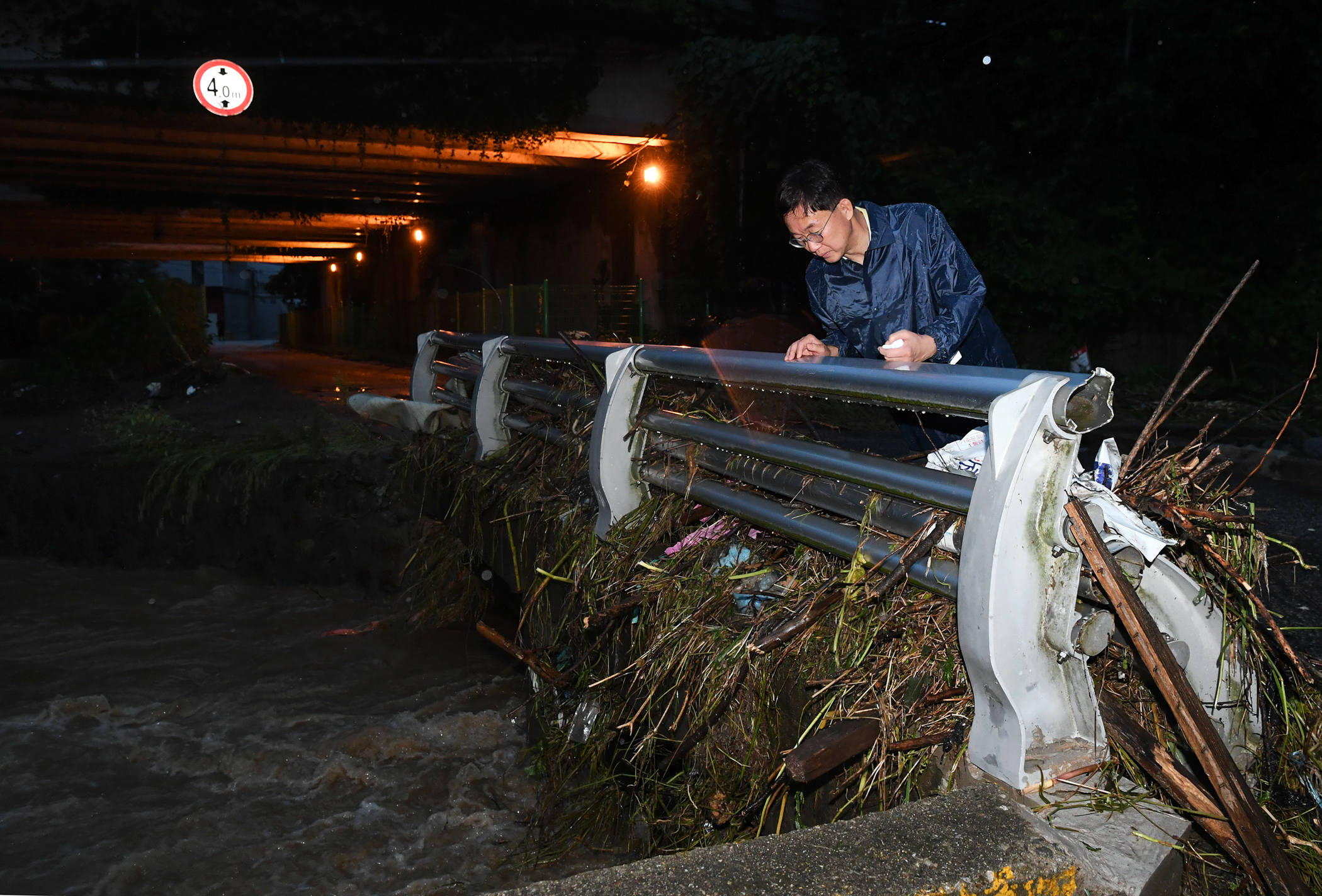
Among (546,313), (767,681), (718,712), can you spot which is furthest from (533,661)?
(546,313)

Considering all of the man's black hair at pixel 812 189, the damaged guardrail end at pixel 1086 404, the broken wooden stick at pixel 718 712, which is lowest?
the broken wooden stick at pixel 718 712

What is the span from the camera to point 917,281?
3.31 meters

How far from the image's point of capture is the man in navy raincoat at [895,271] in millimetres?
3223

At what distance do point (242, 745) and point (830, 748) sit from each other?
12.7 ft

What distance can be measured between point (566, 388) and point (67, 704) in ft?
11.6

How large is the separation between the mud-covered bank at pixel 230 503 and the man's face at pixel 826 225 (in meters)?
4.06

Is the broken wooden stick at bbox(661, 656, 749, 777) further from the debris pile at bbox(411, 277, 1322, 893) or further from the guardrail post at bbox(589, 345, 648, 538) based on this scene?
the guardrail post at bbox(589, 345, 648, 538)

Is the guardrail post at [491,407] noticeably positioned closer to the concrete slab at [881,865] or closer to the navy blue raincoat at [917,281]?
the navy blue raincoat at [917,281]

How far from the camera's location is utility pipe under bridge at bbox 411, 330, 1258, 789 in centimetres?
187

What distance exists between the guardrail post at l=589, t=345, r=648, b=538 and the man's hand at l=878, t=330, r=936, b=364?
1.20 meters

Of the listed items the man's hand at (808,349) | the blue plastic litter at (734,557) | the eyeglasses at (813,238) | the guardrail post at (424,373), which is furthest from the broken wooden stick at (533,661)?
the guardrail post at (424,373)

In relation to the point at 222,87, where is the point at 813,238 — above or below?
below

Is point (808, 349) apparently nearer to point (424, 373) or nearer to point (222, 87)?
point (424, 373)

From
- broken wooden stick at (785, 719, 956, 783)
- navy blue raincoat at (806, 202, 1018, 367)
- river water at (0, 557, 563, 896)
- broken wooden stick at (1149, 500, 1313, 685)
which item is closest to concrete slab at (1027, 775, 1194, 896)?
broken wooden stick at (785, 719, 956, 783)
